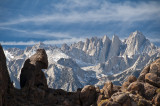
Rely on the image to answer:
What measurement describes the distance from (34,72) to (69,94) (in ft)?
25.3

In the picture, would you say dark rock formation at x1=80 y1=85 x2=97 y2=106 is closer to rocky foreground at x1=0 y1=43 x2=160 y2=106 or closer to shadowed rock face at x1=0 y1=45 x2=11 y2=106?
rocky foreground at x1=0 y1=43 x2=160 y2=106

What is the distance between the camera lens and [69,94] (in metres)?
41.8

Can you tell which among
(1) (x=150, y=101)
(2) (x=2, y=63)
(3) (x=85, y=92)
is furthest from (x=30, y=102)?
(1) (x=150, y=101)

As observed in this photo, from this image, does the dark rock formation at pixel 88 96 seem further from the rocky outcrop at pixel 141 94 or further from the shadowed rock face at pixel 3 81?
the shadowed rock face at pixel 3 81

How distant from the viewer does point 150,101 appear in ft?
125

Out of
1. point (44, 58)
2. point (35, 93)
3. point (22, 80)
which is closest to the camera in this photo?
point (35, 93)

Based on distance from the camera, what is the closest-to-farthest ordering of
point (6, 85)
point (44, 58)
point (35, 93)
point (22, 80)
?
point (6, 85) → point (35, 93) → point (22, 80) → point (44, 58)

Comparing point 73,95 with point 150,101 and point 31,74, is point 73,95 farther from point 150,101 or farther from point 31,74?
point 150,101

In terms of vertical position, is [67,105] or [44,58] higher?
[44,58]

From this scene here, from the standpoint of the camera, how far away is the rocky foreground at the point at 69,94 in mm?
34406

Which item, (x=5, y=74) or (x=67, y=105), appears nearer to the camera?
(x=5, y=74)

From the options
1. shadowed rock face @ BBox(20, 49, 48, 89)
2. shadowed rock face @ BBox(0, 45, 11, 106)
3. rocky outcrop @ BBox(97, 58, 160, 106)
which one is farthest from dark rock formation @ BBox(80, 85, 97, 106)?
shadowed rock face @ BBox(0, 45, 11, 106)

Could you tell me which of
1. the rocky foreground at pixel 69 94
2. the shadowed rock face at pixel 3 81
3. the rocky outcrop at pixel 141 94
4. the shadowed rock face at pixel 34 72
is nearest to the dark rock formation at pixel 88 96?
the rocky foreground at pixel 69 94

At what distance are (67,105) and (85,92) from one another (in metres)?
4.74
